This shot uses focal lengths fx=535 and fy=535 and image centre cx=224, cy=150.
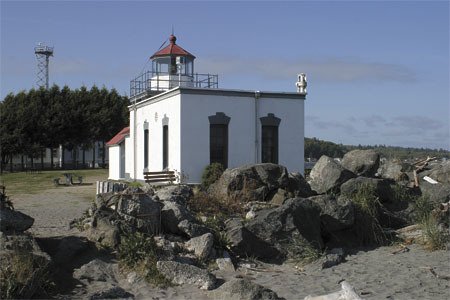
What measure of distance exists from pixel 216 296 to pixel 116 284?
78.3 inches

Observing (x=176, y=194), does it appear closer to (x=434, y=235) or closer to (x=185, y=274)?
(x=185, y=274)

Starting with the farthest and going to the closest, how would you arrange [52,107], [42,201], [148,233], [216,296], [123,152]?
[52,107]
[123,152]
[42,201]
[148,233]
[216,296]

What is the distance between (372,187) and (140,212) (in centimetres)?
798

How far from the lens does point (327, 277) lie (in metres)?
11.3

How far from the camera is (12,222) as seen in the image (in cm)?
1084

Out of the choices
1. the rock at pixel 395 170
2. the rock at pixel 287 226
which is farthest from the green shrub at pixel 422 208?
the rock at pixel 287 226

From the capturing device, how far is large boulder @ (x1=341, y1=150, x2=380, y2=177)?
20250mm

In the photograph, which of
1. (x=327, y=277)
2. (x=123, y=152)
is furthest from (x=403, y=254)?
(x=123, y=152)

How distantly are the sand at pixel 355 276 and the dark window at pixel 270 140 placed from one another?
9.96 metres

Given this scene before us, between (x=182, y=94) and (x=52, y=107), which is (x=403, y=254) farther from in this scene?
(x=52, y=107)

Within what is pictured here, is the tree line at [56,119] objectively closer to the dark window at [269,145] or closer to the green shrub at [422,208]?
the dark window at [269,145]

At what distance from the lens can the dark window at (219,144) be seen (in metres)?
22.5

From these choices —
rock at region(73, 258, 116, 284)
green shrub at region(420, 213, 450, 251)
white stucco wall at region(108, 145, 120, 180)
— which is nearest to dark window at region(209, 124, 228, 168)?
green shrub at region(420, 213, 450, 251)

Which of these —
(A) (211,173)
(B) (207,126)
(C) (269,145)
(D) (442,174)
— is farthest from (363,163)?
(B) (207,126)
